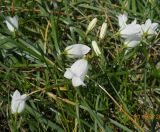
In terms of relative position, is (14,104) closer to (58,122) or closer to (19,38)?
(58,122)

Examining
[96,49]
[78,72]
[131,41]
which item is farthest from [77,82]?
[131,41]

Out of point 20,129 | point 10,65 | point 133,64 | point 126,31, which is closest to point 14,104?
point 20,129

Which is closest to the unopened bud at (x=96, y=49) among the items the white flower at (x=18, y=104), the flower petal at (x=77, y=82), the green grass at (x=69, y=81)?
the green grass at (x=69, y=81)

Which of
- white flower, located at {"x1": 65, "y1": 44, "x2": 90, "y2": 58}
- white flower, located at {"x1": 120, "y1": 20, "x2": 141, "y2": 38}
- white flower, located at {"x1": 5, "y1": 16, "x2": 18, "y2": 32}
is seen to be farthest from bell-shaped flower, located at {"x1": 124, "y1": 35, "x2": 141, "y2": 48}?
white flower, located at {"x1": 5, "y1": 16, "x2": 18, "y2": 32}

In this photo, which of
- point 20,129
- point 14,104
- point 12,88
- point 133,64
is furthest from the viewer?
point 133,64

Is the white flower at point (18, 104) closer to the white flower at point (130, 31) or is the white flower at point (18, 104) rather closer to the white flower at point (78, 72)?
the white flower at point (78, 72)
